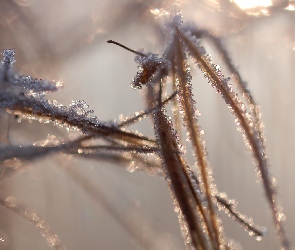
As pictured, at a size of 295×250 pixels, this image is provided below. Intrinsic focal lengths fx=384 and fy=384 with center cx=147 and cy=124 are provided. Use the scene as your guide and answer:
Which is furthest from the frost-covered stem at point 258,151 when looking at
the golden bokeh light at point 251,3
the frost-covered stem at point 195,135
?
the golden bokeh light at point 251,3

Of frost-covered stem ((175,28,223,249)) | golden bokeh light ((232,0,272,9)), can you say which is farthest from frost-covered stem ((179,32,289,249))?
golden bokeh light ((232,0,272,9))

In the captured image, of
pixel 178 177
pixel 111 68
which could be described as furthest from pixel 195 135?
pixel 111 68

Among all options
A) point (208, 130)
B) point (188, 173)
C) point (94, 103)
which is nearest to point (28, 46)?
point (188, 173)

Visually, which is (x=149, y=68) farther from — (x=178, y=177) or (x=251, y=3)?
(x=251, y=3)

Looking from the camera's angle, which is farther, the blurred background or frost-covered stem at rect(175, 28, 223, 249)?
the blurred background

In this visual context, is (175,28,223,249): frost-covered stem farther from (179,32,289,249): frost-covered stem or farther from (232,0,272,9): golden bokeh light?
(232,0,272,9): golden bokeh light

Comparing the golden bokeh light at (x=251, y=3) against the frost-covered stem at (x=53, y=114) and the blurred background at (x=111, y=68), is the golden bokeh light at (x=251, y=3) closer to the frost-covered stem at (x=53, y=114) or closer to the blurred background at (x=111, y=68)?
the blurred background at (x=111, y=68)
